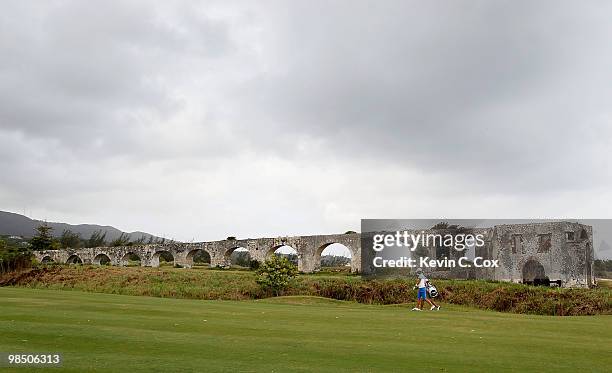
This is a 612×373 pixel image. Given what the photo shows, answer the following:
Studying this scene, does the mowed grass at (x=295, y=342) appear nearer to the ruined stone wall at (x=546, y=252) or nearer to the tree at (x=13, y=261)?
the ruined stone wall at (x=546, y=252)

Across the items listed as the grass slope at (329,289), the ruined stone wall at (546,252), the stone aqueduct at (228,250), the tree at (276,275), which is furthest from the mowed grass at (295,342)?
the stone aqueduct at (228,250)

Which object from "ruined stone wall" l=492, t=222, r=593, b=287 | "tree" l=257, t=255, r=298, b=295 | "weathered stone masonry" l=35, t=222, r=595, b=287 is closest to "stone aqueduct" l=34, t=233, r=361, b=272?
"weathered stone masonry" l=35, t=222, r=595, b=287

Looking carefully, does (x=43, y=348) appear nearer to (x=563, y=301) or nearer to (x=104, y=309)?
Answer: (x=104, y=309)

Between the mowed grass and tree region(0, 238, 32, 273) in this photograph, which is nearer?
the mowed grass

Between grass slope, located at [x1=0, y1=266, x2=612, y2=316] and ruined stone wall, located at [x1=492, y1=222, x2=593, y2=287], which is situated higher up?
ruined stone wall, located at [x1=492, y1=222, x2=593, y2=287]

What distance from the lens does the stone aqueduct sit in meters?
34.7

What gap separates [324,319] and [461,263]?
81.6ft

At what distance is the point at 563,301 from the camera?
17969 millimetres

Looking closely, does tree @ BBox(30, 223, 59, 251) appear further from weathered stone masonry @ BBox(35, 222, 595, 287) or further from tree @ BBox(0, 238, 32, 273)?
weathered stone masonry @ BBox(35, 222, 595, 287)

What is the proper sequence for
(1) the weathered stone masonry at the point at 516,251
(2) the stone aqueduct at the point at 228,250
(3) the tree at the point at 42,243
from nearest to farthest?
(1) the weathered stone masonry at the point at 516,251 → (2) the stone aqueduct at the point at 228,250 → (3) the tree at the point at 42,243

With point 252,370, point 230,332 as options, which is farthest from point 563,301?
point 252,370

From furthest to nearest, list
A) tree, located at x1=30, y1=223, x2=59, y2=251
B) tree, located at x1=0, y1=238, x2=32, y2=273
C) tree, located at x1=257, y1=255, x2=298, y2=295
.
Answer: tree, located at x1=30, y1=223, x2=59, y2=251, tree, located at x1=0, y1=238, x2=32, y2=273, tree, located at x1=257, y1=255, x2=298, y2=295

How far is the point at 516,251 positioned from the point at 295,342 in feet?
88.7

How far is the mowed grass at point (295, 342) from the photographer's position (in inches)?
207
